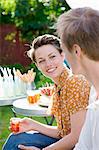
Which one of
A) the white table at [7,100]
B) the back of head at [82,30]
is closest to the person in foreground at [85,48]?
the back of head at [82,30]

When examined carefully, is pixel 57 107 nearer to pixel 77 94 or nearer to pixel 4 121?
pixel 77 94

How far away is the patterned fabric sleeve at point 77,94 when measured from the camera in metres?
2.37

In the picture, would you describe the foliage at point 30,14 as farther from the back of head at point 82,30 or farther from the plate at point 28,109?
the back of head at point 82,30

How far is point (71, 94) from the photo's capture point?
2443mm

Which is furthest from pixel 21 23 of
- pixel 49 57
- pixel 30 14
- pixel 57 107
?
pixel 57 107

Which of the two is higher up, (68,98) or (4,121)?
(68,98)

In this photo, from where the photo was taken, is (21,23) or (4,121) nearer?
(4,121)

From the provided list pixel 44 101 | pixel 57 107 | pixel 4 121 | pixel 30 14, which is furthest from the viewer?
pixel 30 14

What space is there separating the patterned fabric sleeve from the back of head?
634mm

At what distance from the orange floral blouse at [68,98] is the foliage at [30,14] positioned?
856 cm

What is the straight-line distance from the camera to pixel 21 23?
11.4m

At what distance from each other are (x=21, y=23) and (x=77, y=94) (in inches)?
359

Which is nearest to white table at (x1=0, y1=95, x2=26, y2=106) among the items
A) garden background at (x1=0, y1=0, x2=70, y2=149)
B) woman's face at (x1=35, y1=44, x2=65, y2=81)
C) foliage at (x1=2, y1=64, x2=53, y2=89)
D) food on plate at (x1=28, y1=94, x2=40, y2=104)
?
food on plate at (x1=28, y1=94, x2=40, y2=104)

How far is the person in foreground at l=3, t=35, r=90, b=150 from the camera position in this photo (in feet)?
7.81
